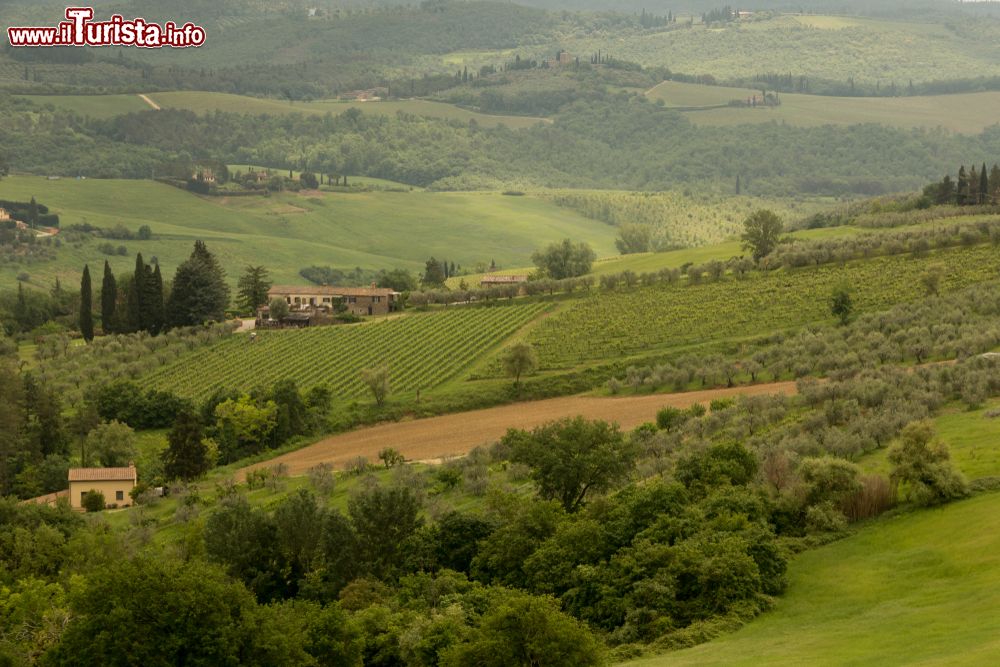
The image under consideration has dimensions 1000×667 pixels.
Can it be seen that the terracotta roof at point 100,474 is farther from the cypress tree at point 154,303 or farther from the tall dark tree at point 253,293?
the tall dark tree at point 253,293

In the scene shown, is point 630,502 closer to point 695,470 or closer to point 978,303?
point 695,470

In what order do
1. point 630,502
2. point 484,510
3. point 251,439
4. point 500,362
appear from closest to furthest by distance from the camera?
1. point 630,502
2. point 484,510
3. point 251,439
4. point 500,362

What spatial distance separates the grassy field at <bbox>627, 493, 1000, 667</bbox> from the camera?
37.9 meters

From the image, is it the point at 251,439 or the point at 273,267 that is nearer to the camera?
the point at 251,439

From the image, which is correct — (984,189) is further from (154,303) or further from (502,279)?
(154,303)

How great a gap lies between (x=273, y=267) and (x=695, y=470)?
140 m

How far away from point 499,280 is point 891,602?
93.8 m

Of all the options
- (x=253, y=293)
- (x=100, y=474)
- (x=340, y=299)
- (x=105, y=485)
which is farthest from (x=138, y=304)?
(x=105, y=485)

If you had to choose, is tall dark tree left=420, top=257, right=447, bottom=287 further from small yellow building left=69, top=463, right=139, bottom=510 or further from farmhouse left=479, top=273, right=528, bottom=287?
small yellow building left=69, top=463, right=139, bottom=510

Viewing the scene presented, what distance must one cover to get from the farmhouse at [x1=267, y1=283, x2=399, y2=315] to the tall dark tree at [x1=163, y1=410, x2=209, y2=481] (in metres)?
38.3

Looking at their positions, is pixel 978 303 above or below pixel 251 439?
above

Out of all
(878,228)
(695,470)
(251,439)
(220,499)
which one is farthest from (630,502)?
(878,228)

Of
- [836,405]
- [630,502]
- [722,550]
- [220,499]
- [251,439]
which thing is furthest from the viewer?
[251,439]

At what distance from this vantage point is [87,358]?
110m
